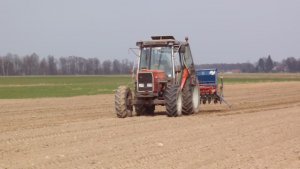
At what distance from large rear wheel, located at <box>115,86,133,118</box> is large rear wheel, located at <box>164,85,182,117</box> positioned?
1232 millimetres

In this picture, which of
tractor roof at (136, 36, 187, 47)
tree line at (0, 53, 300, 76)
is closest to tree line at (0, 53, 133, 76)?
tree line at (0, 53, 300, 76)

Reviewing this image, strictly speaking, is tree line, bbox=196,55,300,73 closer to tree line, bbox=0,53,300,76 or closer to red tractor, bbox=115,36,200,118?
tree line, bbox=0,53,300,76

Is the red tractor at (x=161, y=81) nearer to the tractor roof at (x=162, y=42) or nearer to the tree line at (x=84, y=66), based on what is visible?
the tractor roof at (x=162, y=42)

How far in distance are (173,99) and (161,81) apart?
84cm

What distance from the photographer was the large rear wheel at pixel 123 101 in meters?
17.3

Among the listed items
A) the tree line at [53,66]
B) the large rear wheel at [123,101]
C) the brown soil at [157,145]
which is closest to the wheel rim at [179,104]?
the brown soil at [157,145]

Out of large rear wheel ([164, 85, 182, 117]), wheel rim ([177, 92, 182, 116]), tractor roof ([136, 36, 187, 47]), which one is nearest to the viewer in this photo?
large rear wheel ([164, 85, 182, 117])

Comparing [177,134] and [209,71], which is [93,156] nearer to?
[177,134]

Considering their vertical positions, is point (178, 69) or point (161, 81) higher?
point (178, 69)

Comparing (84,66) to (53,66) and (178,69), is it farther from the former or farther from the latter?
(178,69)

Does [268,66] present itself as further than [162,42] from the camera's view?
Yes

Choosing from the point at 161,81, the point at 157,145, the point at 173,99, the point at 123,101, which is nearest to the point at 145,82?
the point at 161,81

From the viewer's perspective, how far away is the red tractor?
1727cm

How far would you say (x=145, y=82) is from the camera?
56.9ft
